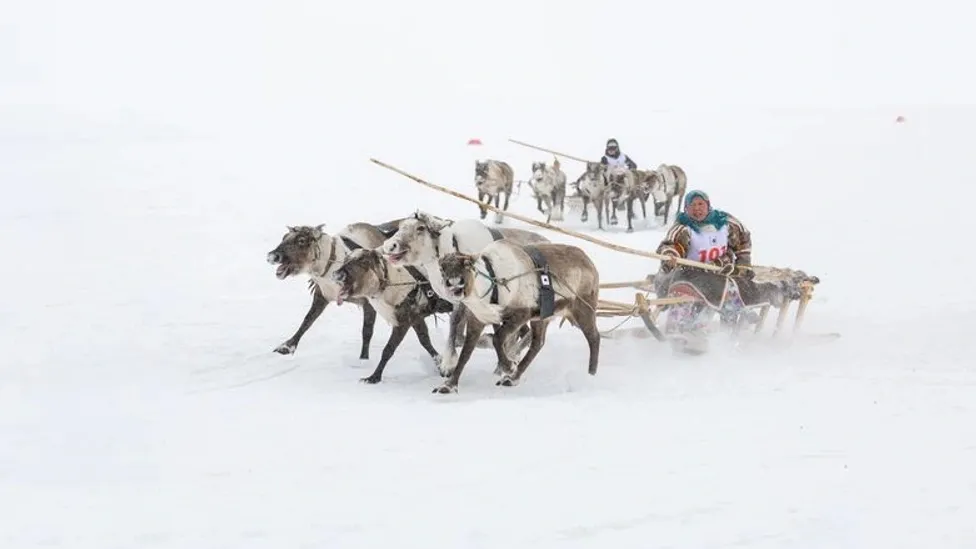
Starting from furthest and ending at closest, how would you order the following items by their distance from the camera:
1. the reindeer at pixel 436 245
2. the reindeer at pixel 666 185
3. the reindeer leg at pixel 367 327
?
1. the reindeer at pixel 666 185
2. the reindeer leg at pixel 367 327
3. the reindeer at pixel 436 245

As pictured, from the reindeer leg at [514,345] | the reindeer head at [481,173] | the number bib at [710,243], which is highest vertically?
the number bib at [710,243]

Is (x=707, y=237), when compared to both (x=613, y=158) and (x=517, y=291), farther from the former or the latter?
(x=613, y=158)

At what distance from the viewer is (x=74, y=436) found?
20.7ft

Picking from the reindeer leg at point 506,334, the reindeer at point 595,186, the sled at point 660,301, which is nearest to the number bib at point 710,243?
the sled at point 660,301

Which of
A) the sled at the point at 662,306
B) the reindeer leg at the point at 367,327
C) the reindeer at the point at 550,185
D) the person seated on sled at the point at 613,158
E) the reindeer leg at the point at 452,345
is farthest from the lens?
the person seated on sled at the point at 613,158

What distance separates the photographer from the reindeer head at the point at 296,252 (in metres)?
8.23

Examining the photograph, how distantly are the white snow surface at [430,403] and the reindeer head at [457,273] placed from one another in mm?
694

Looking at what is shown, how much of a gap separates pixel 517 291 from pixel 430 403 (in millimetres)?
925

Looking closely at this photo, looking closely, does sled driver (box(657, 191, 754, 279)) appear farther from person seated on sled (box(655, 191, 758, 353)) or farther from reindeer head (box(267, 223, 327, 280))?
reindeer head (box(267, 223, 327, 280))

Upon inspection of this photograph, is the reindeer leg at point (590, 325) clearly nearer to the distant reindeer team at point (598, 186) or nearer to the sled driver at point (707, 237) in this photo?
the sled driver at point (707, 237)

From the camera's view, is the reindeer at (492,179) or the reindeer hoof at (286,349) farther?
the reindeer at (492,179)

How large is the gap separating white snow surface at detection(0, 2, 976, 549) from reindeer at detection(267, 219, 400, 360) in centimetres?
40

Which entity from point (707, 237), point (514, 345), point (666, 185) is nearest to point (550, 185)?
point (666, 185)

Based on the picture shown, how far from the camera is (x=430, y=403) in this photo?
7.26 metres
